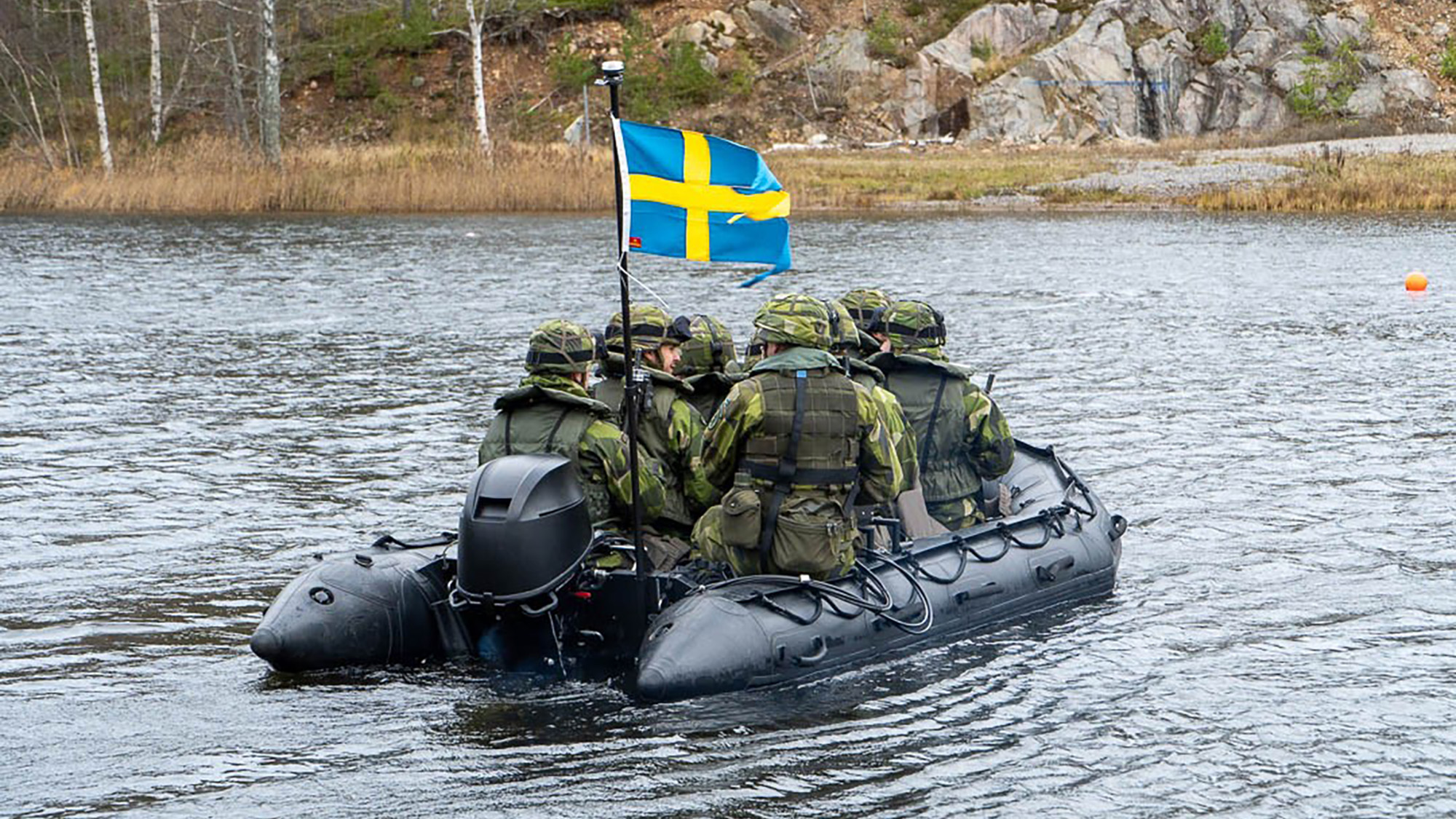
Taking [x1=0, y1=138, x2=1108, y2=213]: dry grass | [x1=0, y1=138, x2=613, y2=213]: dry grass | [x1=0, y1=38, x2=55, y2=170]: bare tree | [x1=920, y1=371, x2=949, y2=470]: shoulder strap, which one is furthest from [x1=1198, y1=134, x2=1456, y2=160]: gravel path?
[x1=920, y1=371, x2=949, y2=470]: shoulder strap

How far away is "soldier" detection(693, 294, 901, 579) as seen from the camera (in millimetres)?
8094

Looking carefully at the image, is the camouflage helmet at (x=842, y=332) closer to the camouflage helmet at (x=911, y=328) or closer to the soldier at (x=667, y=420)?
the camouflage helmet at (x=911, y=328)

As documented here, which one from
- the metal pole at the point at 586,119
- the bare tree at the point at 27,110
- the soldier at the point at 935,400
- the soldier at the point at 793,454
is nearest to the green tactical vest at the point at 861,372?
the soldier at the point at 793,454

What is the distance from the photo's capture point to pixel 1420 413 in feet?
52.5

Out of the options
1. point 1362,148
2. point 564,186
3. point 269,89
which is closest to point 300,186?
point 269,89

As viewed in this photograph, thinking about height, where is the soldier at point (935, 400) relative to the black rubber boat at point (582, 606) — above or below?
above

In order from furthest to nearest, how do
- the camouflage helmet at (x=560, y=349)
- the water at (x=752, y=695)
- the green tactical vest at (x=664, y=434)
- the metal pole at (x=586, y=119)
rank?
the metal pole at (x=586, y=119), the green tactical vest at (x=664, y=434), the camouflage helmet at (x=560, y=349), the water at (x=752, y=695)

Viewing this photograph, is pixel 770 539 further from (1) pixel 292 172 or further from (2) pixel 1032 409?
(1) pixel 292 172

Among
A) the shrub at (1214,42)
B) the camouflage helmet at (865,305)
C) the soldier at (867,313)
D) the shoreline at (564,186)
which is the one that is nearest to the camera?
the soldier at (867,313)

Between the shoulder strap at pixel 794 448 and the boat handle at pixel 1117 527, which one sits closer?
the shoulder strap at pixel 794 448

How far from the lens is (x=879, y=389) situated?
8766 mm

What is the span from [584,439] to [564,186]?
2787 cm

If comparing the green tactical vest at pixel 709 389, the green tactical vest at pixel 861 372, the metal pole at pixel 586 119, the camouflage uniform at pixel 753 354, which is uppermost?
the metal pole at pixel 586 119

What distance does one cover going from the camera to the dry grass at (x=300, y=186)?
115 feet
